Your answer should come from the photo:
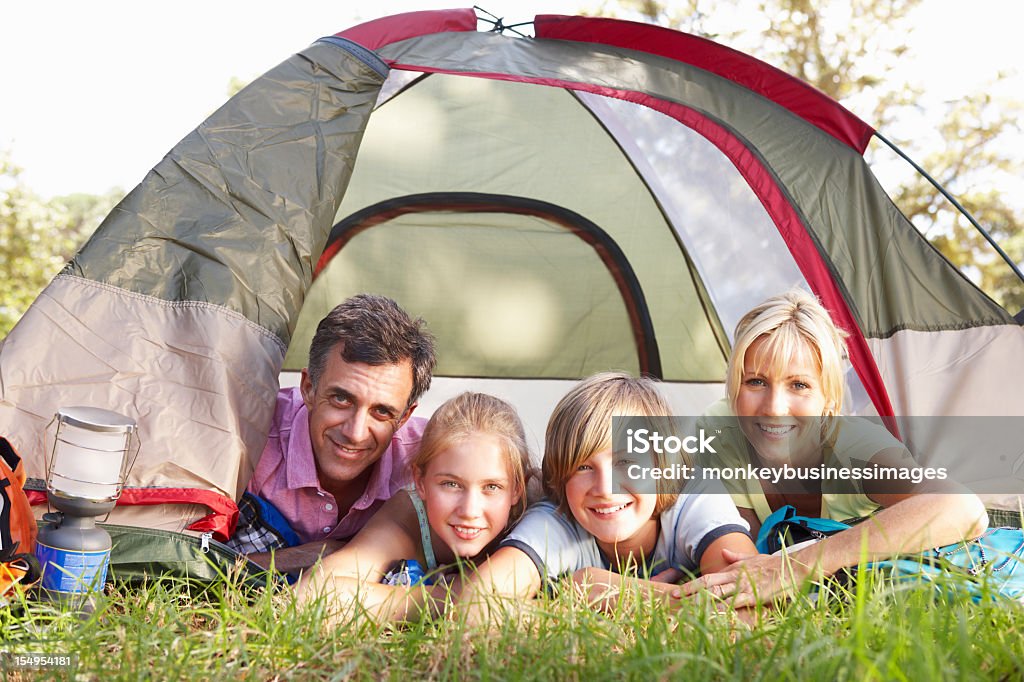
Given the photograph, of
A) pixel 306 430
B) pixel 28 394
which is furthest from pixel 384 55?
pixel 28 394

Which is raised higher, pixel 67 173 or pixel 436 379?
pixel 67 173

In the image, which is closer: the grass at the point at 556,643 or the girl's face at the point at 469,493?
the grass at the point at 556,643

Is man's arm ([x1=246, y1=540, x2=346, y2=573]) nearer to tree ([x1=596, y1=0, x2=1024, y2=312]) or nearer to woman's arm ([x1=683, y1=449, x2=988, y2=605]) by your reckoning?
woman's arm ([x1=683, y1=449, x2=988, y2=605])

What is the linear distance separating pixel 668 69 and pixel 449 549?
160 centimetres

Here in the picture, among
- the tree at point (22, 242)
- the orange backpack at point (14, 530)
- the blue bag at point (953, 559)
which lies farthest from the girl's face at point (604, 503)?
the tree at point (22, 242)

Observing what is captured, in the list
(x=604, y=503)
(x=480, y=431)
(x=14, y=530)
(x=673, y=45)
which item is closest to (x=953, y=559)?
(x=604, y=503)

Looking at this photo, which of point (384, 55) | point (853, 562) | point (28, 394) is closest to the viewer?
point (853, 562)

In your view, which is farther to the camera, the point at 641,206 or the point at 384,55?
the point at 641,206

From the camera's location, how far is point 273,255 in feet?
7.07

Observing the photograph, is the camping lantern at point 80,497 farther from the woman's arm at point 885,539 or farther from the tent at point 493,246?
the woman's arm at point 885,539

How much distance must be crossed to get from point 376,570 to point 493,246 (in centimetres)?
167

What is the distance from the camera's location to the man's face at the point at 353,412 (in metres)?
2.11

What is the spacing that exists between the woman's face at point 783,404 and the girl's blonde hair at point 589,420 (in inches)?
10.4

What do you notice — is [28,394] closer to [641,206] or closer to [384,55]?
[384,55]
